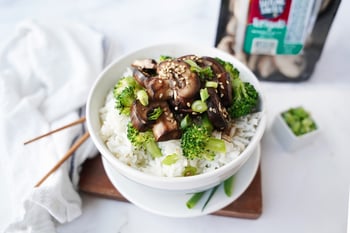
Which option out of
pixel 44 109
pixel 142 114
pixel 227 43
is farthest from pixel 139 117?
pixel 227 43

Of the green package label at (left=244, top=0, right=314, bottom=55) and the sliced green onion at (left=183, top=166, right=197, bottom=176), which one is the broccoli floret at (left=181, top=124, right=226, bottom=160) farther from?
the green package label at (left=244, top=0, right=314, bottom=55)

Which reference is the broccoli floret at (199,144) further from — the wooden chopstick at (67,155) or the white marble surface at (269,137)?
the wooden chopstick at (67,155)

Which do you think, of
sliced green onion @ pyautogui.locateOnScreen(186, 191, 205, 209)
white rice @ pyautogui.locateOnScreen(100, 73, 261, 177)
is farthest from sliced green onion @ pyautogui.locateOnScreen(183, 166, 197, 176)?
sliced green onion @ pyautogui.locateOnScreen(186, 191, 205, 209)

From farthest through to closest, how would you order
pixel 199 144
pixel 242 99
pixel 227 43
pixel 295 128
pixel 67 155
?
pixel 227 43 → pixel 295 128 → pixel 67 155 → pixel 242 99 → pixel 199 144

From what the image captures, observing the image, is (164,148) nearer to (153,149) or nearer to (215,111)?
(153,149)

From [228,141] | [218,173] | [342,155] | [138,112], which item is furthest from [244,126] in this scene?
[342,155]

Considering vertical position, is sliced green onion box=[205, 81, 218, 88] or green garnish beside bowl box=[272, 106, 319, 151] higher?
sliced green onion box=[205, 81, 218, 88]
